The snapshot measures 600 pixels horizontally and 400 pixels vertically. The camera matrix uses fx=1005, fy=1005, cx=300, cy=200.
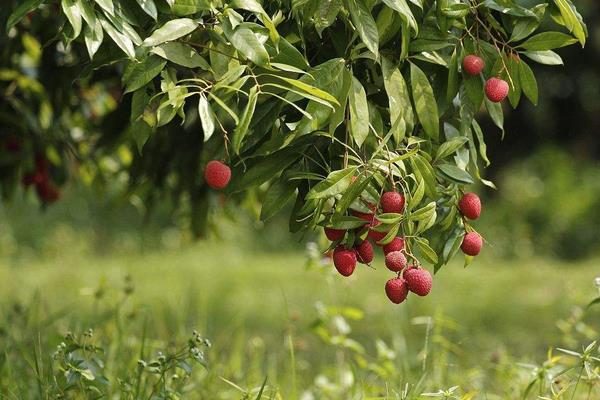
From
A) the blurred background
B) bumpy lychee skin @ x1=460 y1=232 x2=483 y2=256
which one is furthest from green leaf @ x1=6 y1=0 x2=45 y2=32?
the blurred background

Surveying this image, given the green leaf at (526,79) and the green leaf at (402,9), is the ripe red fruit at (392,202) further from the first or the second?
the green leaf at (526,79)

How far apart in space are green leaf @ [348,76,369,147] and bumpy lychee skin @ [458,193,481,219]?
0.28 m

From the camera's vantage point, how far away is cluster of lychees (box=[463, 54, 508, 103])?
6.27ft

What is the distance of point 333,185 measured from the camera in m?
1.78

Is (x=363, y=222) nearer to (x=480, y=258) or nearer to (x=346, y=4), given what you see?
(x=346, y=4)

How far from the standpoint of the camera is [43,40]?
2977 millimetres

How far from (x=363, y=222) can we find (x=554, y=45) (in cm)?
56

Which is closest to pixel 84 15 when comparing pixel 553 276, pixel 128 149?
pixel 128 149

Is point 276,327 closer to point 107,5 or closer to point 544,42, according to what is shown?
point 544,42

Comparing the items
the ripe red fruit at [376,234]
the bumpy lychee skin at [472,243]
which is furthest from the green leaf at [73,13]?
the bumpy lychee skin at [472,243]

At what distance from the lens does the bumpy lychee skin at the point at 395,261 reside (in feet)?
5.96

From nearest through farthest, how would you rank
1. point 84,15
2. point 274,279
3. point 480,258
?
point 84,15 < point 274,279 < point 480,258

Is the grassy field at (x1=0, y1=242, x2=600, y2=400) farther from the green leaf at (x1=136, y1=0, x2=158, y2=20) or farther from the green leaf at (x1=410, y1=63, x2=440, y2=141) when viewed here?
the green leaf at (x1=136, y1=0, x2=158, y2=20)

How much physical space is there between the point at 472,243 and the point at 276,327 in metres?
3.21
